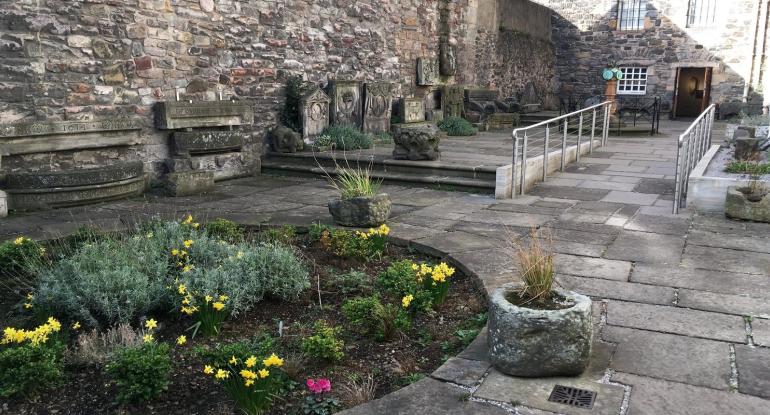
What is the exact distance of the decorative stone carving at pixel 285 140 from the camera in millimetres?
10047

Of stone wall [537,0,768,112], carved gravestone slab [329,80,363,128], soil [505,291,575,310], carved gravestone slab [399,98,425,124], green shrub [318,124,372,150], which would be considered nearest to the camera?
soil [505,291,575,310]

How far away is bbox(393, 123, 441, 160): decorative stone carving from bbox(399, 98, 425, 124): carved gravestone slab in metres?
3.76

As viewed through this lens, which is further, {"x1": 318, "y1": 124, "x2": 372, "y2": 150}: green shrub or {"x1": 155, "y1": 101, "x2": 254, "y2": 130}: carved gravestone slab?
{"x1": 318, "y1": 124, "x2": 372, "y2": 150}: green shrub

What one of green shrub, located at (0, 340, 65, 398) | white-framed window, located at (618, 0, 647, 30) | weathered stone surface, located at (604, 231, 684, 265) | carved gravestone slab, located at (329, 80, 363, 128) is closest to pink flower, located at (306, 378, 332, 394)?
green shrub, located at (0, 340, 65, 398)

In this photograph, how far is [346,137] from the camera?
1057 centimetres

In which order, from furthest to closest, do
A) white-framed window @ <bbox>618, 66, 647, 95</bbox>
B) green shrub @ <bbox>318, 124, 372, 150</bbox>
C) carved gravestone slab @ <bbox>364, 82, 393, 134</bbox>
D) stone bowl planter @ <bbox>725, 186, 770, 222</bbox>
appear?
1. white-framed window @ <bbox>618, 66, 647, 95</bbox>
2. carved gravestone slab @ <bbox>364, 82, 393, 134</bbox>
3. green shrub @ <bbox>318, 124, 372, 150</bbox>
4. stone bowl planter @ <bbox>725, 186, 770, 222</bbox>

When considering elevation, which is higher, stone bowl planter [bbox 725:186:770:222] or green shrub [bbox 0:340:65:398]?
stone bowl planter [bbox 725:186:770:222]

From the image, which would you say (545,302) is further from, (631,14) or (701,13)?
(631,14)

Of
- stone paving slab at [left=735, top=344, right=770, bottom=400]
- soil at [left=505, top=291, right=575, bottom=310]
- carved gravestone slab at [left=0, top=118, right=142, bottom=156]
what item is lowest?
stone paving slab at [left=735, top=344, right=770, bottom=400]

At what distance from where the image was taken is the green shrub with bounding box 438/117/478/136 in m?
13.9

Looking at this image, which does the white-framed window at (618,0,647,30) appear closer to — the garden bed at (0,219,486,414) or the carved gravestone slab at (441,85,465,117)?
the carved gravestone slab at (441,85,465,117)

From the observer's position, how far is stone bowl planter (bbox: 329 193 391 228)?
19.4ft

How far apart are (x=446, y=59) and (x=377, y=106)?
4.16m

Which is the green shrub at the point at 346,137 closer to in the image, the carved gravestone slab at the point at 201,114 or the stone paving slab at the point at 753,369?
the carved gravestone slab at the point at 201,114
